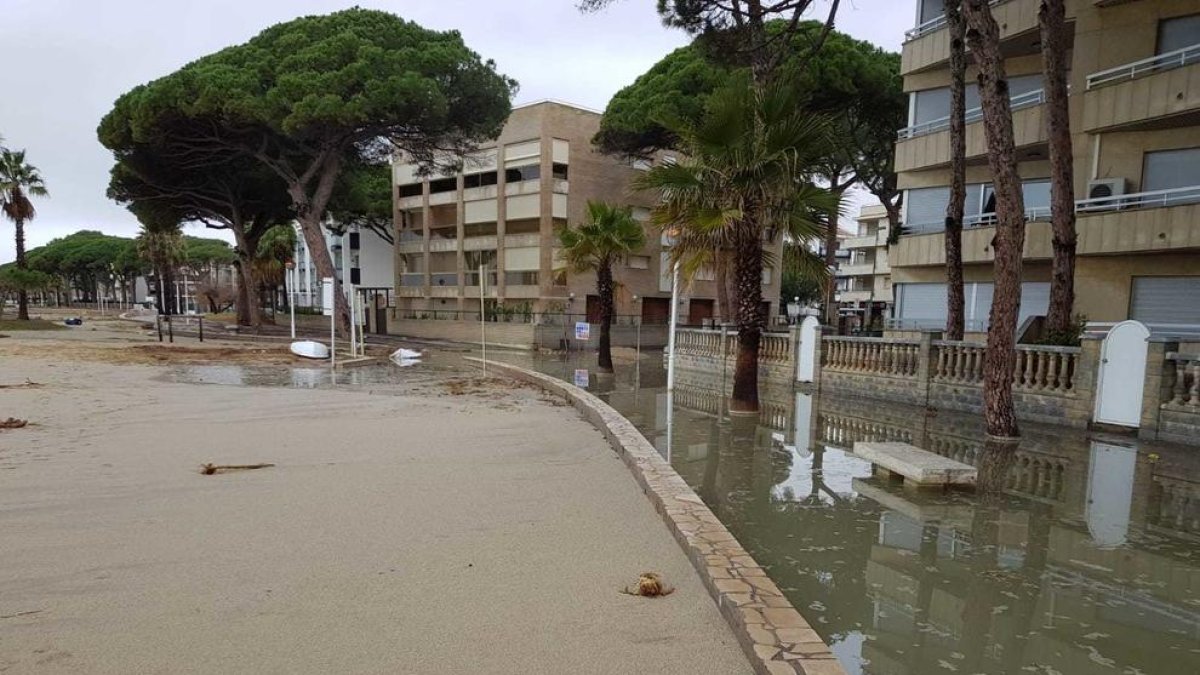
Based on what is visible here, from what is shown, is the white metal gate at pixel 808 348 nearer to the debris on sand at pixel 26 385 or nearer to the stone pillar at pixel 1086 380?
the stone pillar at pixel 1086 380

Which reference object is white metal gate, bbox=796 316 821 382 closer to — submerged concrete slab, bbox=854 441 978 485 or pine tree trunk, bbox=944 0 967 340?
pine tree trunk, bbox=944 0 967 340

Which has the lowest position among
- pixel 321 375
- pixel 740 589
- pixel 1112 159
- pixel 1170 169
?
pixel 321 375

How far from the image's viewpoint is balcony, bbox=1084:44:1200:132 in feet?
46.3

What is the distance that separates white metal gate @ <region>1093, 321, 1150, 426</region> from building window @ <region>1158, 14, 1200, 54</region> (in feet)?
34.8

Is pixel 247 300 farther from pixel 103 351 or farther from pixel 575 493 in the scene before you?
pixel 575 493

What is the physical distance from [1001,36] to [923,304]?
316 inches

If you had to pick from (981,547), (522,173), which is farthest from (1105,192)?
(522,173)

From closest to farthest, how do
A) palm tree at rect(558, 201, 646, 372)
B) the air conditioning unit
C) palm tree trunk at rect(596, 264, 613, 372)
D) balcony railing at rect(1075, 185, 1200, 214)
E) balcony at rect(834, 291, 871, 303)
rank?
1. balcony railing at rect(1075, 185, 1200, 214)
2. the air conditioning unit
3. palm tree at rect(558, 201, 646, 372)
4. palm tree trunk at rect(596, 264, 613, 372)
5. balcony at rect(834, 291, 871, 303)

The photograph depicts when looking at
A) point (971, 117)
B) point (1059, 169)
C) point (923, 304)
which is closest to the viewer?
point (1059, 169)

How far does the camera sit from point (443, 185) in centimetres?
4272

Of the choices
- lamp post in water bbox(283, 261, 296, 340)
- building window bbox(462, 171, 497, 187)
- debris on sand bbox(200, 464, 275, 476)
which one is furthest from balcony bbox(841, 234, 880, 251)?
debris on sand bbox(200, 464, 275, 476)

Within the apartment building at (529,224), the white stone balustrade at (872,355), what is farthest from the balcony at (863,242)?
the white stone balustrade at (872,355)

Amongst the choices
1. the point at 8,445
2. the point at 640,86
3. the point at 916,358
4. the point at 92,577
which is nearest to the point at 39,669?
the point at 92,577

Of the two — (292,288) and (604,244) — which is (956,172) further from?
(292,288)
